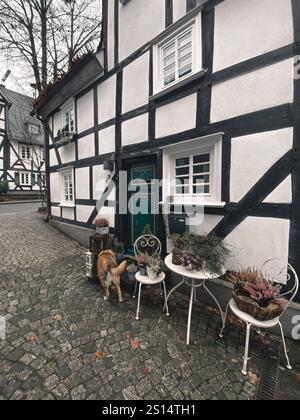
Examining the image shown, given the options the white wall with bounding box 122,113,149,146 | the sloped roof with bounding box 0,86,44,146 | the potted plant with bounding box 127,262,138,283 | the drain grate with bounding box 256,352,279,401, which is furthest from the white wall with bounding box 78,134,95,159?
Answer: the sloped roof with bounding box 0,86,44,146

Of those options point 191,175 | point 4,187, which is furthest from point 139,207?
point 4,187

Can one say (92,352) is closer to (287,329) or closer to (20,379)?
(20,379)

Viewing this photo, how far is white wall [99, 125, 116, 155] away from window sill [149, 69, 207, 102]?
147cm

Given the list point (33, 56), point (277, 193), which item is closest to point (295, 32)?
point (277, 193)

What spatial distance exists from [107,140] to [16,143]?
64.1 ft

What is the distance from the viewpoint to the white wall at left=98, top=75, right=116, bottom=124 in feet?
16.0

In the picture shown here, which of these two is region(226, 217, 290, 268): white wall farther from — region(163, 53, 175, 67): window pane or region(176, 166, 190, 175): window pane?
region(163, 53, 175, 67): window pane

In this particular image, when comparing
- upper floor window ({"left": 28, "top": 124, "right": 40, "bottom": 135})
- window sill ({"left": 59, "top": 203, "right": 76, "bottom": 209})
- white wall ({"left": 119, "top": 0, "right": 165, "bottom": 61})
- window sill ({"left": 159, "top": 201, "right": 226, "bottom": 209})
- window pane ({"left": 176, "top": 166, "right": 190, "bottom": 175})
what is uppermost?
upper floor window ({"left": 28, "top": 124, "right": 40, "bottom": 135})

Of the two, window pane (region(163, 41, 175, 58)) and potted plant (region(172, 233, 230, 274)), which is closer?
potted plant (region(172, 233, 230, 274))

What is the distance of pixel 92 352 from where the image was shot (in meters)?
2.23

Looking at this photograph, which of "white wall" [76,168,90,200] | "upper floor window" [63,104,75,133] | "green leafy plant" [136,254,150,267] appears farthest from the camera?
"upper floor window" [63,104,75,133]

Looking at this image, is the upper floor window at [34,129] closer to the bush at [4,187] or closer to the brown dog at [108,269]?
the bush at [4,187]

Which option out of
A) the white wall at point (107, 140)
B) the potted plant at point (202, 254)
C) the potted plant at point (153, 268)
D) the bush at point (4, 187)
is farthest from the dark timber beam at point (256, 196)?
the bush at point (4, 187)

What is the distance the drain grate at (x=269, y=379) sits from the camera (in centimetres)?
181
